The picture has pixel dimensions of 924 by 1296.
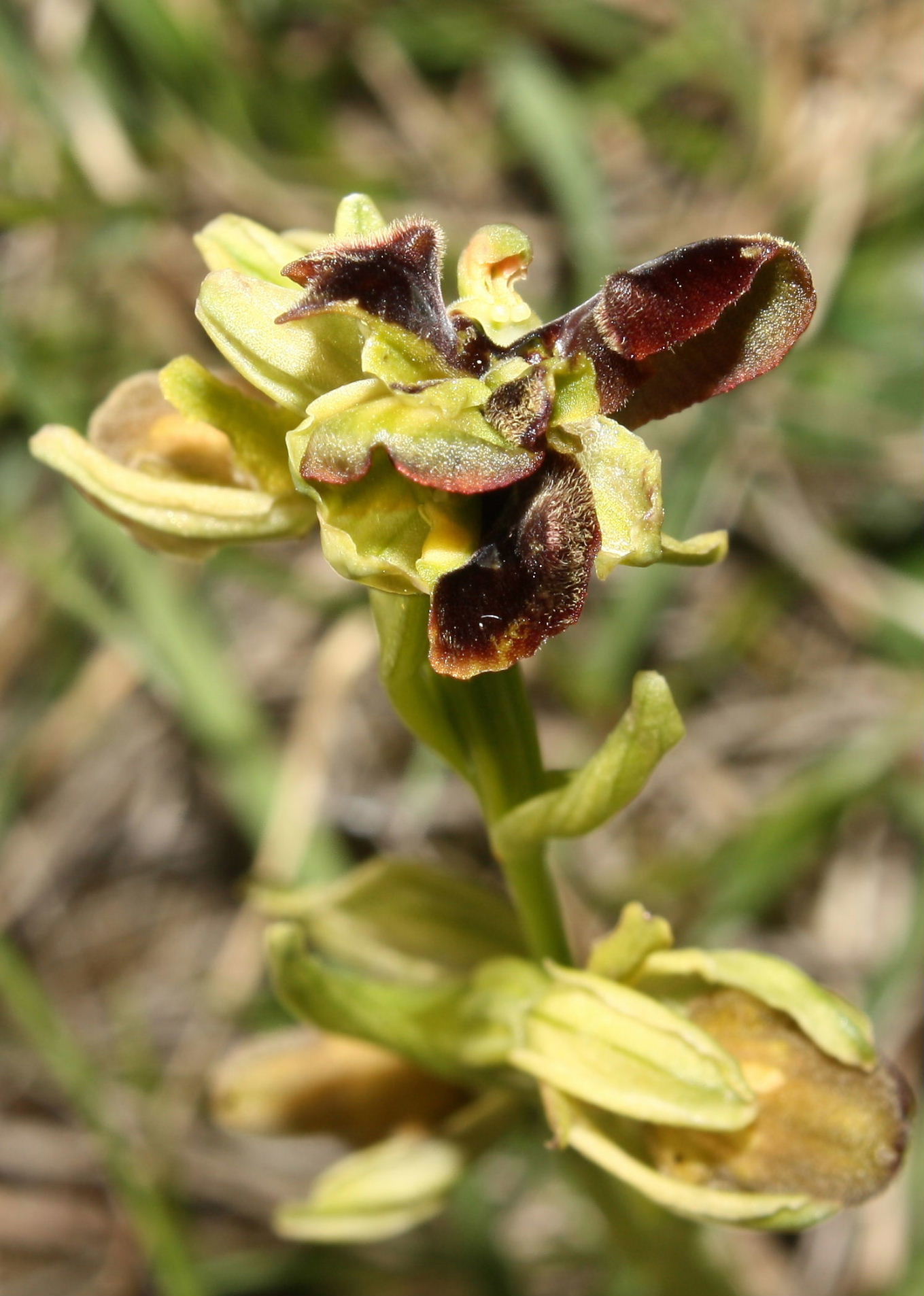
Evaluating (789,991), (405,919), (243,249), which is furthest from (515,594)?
(405,919)

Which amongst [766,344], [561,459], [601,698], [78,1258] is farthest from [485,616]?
[78,1258]

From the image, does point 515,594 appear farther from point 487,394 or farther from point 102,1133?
point 102,1133

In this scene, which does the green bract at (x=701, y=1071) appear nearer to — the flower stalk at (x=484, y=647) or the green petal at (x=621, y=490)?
the flower stalk at (x=484, y=647)

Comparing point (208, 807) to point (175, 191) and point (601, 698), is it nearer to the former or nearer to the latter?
point (601, 698)

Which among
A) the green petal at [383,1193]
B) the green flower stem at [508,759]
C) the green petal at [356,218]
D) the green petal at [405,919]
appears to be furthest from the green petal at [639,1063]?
the green petal at [356,218]

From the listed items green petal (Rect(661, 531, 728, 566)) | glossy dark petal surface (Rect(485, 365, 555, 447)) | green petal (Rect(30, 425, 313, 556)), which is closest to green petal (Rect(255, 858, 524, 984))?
green petal (Rect(30, 425, 313, 556))

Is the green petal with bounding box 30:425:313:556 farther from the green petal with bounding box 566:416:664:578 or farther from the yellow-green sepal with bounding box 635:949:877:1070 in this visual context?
the yellow-green sepal with bounding box 635:949:877:1070
